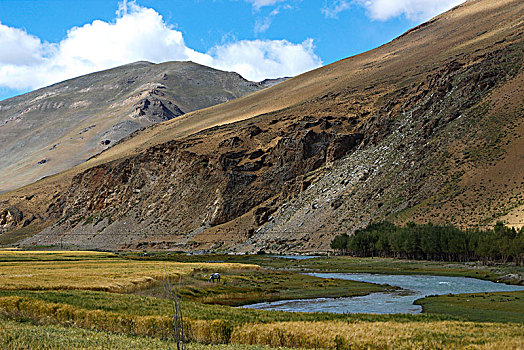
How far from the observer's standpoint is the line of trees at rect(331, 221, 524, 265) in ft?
279

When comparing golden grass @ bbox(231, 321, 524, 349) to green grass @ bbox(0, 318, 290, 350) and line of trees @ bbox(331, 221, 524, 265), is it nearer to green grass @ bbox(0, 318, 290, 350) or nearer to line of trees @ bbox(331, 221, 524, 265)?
green grass @ bbox(0, 318, 290, 350)

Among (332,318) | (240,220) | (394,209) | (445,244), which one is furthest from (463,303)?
(240,220)

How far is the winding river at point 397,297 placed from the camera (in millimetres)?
44487

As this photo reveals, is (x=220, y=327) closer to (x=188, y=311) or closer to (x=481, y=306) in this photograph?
(x=188, y=311)

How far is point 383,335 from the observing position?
25.5 meters

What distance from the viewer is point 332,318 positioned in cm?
3262

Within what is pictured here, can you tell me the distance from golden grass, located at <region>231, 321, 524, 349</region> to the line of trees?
60.1m

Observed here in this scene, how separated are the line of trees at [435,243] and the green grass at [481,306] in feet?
123

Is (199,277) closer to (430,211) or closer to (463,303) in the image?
(463,303)

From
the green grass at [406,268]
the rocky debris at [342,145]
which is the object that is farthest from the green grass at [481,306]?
the rocky debris at [342,145]

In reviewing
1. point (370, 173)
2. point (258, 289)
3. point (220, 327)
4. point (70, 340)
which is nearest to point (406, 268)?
point (258, 289)

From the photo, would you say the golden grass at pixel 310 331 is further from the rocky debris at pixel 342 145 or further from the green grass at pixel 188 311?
the rocky debris at pixel 342 145

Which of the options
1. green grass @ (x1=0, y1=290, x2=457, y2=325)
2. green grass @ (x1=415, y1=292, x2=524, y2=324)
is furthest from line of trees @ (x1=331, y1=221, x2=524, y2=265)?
green grass @ (x1=0, y1=290, x2=457, y2=325)

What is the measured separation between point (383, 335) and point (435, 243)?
251 feet
